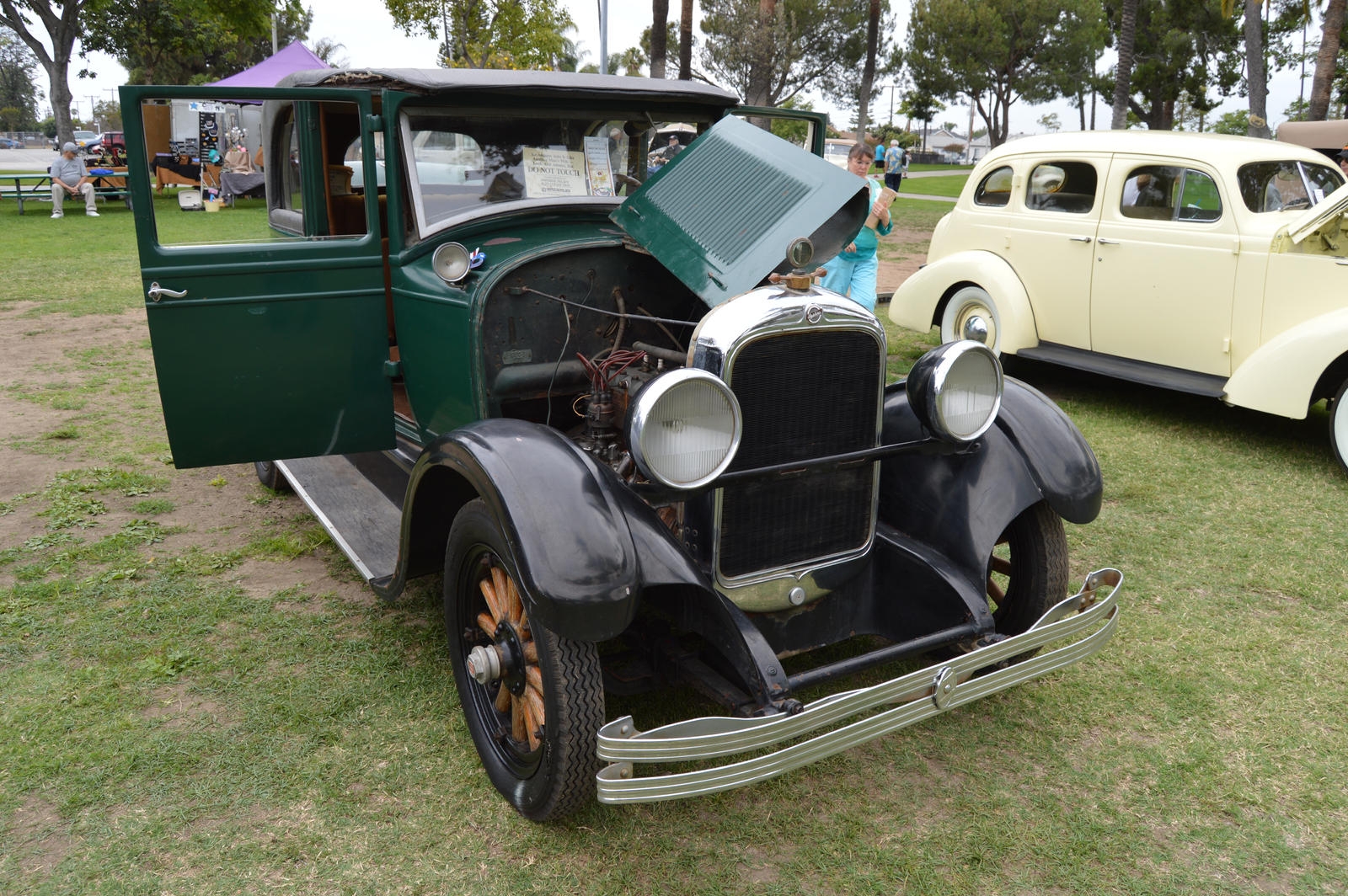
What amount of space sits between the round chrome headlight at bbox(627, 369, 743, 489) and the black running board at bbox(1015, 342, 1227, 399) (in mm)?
4604

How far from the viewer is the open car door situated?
3.30 metres

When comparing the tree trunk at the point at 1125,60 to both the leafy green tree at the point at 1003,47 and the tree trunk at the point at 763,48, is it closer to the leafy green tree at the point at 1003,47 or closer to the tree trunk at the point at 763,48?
the tree trunk at the point at 763,48

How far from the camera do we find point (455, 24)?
24016mm

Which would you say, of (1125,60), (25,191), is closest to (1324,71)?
(1125,60)

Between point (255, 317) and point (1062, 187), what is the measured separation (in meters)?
5.81

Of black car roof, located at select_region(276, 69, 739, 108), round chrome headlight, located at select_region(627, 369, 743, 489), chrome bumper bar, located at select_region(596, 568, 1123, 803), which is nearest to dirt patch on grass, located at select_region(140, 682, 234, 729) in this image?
chrome bumper bar, located at select_region(596, 568, 1123, 803)

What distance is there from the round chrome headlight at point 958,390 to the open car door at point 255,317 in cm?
210

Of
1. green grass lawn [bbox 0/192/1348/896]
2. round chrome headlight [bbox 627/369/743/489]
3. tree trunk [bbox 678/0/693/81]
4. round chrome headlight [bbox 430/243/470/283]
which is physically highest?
tree trunk [bbox 678/0/693/81]

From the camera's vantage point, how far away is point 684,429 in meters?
2.36

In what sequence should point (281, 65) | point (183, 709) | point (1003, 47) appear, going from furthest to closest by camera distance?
point (1003, 47) → point (281, 65) → point (183, 709)

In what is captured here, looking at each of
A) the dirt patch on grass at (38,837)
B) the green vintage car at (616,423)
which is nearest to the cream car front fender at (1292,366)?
the green vintage car at (616,423)

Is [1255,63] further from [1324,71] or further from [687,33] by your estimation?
[687,33]

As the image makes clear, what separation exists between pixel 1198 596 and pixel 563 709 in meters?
Answer: 2.92

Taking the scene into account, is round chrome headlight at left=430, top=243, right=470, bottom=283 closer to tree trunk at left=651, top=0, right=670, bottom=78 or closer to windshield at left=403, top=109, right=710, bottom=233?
windshield at left=403, top=109, right=710, bottom=233
